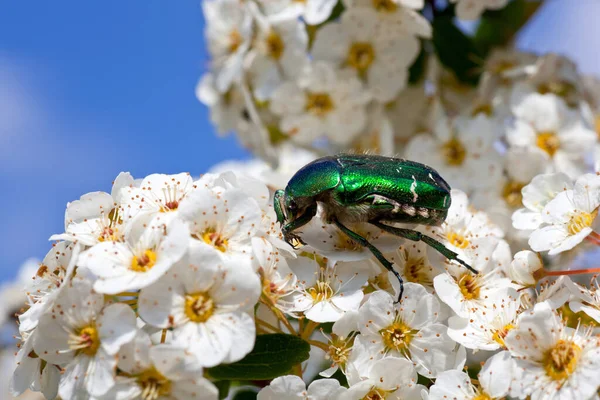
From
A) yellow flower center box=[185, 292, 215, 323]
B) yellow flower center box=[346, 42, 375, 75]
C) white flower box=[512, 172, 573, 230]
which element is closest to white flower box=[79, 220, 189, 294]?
yellow flower center box=[185, 292, 215, 323]

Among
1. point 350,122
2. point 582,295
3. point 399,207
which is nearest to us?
point 582,295

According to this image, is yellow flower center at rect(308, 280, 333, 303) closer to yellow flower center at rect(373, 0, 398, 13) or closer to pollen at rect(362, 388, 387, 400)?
pollen at rect(362, 388, 387, 400)

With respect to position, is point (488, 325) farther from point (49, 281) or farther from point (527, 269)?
point (49, 281)

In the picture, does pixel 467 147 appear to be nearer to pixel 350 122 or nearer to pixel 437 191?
pixel 350 122

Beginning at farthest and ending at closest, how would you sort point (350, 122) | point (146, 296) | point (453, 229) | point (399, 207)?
point (350, 122) → point (453, 229) → point (399, 207) → point (146, 296)

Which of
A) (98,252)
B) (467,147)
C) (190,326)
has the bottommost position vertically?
(467,147)

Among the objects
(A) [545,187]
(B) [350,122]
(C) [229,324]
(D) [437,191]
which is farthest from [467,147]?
(C) [229,324]
